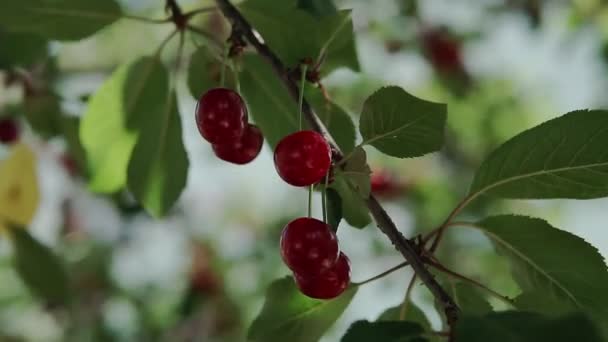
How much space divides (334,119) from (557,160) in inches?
20.2

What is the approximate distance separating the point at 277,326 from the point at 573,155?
641mm

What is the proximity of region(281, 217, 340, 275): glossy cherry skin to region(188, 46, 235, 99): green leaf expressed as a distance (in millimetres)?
668

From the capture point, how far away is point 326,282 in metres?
1.45

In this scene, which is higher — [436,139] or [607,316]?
[436,139]

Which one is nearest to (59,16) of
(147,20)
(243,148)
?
(147,20)

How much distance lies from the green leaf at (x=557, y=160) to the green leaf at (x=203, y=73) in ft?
2.36

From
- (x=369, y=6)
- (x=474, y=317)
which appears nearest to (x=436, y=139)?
(x=474, y=317)

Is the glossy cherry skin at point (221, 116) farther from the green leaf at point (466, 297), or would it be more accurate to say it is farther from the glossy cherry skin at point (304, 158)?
the green leaf at point (466, 297)

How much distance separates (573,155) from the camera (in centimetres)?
147

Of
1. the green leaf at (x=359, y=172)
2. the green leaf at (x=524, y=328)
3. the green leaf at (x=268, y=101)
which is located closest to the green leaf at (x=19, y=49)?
the green leaf at (x=268, y=101)

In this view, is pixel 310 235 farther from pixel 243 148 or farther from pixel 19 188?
pixel 19 188

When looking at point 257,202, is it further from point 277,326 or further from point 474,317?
point 474,317

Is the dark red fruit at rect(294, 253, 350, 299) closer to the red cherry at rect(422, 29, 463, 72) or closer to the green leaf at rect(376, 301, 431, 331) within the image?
the green leaf at rect(376, 301, 431, 331)

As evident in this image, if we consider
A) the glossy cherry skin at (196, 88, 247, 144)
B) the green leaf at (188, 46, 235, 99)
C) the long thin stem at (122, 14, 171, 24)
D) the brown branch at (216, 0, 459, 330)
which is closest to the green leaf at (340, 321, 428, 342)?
the brown branch at (216, 0, 459, 330)
